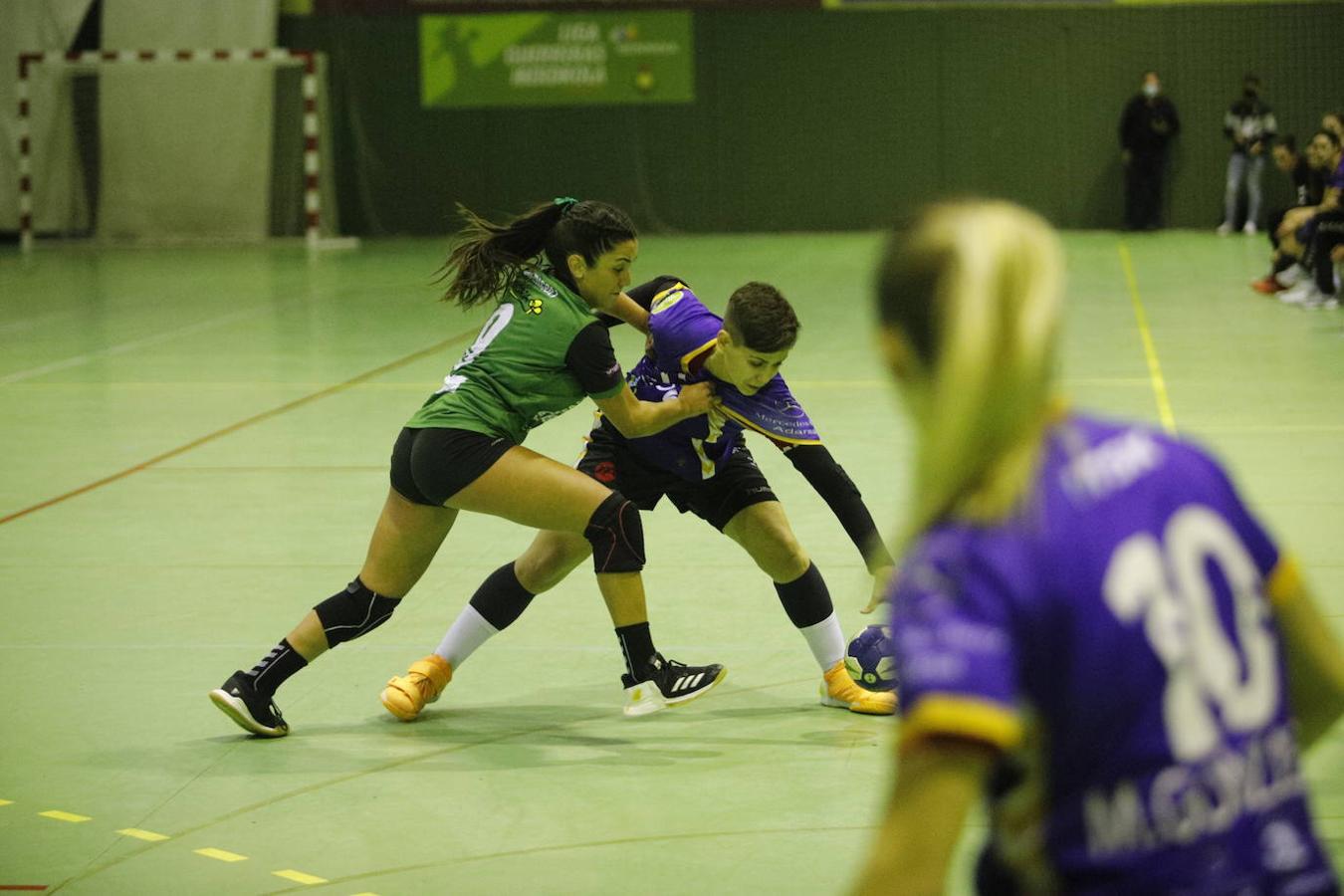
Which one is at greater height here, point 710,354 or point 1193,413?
point 710,354

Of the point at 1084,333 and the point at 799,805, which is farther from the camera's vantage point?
the point at 1084,333

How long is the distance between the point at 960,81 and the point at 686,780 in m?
20.0

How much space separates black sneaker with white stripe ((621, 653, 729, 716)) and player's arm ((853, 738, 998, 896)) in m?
3.77

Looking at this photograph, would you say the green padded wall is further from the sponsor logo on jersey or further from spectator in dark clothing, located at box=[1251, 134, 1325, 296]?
the sponsor logo on jersey

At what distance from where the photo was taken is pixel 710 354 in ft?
16.8

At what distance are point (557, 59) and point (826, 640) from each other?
19.6 m

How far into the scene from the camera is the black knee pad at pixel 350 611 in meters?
5.05

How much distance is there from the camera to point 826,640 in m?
5.36

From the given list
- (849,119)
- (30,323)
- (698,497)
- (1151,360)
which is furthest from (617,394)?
(849,119)

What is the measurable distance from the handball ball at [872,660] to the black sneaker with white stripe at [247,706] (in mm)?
1727

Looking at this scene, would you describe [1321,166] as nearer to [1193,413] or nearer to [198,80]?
[1193,413]

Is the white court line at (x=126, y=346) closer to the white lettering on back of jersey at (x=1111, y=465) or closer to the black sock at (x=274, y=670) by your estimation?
the black sock at (x=274, y=670)

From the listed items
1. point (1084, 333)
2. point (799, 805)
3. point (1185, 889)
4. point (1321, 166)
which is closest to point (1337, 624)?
point (799, 805)

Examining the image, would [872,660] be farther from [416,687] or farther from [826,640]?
[416,687]
